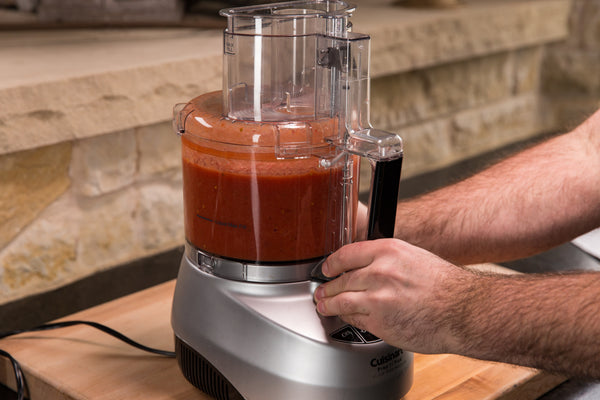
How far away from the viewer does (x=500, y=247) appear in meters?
0.97

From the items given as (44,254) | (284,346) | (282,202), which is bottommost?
(44,254)

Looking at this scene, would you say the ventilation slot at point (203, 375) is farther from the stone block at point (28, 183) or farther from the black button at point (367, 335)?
the stone block at point (28, 183)

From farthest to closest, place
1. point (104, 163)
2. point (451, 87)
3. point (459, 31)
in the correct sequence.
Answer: point (451, 87), point (459, 31), point (104, 163)

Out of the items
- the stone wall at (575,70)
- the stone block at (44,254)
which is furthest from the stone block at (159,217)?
the stone wall at (575,70)

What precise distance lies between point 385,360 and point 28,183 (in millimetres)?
726

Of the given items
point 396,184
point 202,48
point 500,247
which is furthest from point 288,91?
point 202,48

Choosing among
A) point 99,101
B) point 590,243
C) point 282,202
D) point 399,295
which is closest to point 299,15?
point 282,202

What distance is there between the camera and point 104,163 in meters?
1.29

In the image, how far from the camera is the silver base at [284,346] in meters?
0.69

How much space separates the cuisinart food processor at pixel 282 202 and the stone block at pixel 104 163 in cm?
56

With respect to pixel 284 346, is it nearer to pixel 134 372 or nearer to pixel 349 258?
pixel 349 258

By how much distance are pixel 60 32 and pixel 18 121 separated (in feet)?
1.50

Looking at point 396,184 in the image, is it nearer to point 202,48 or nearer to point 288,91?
point 288,91

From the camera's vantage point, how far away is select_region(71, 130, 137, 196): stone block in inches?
49.4
